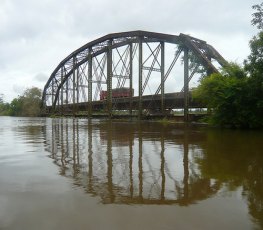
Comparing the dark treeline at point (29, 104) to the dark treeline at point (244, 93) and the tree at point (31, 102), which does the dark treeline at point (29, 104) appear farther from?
the dark treeline at point (244, 93)

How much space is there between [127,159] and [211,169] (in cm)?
254

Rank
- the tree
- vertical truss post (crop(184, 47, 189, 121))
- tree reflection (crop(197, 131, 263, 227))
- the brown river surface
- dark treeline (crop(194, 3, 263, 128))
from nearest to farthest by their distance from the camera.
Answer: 1. the brown river surface
2. tree reflection (crop(197, 131, 263, 227))
3. dark treeline (crop(194, 3, 263, 128))
4. vertical truss post (crop(184, 47, 189, 121))
5. the tree

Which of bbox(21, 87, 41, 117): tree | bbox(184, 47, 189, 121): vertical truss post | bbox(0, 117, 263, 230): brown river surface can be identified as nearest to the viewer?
bbox(0, 117, 263, 230): brown river surface

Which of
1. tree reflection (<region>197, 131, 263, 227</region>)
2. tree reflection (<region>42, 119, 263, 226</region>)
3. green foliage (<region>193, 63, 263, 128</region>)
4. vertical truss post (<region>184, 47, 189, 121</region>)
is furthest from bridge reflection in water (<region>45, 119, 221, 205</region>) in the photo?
vertical truss post (<region>184, 47, 189, 121</region>)

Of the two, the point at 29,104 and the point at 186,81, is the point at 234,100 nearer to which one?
the point at 186,81

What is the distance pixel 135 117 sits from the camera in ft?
162

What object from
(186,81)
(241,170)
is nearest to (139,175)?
(241,170)

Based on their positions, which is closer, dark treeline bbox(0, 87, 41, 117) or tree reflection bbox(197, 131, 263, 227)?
tree reflection bbox(197, 131, 263, 227)

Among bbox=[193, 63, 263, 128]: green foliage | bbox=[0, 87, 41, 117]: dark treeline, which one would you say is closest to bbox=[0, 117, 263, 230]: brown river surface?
bbox=[193, 63, 263, 128]: green foliage

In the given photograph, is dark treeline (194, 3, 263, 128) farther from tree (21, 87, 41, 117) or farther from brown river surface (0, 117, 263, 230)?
tree (21, 87, 41, 117)

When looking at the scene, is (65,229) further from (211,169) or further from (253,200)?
(211,169)

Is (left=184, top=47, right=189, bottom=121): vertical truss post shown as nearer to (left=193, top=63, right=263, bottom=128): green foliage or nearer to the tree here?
(left=193, top=63, right=263, bottom=128): green foliage

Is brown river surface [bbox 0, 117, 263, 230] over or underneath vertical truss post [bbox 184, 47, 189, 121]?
underneath

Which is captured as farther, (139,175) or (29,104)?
(29,104)
